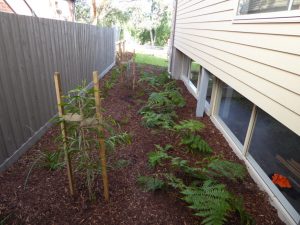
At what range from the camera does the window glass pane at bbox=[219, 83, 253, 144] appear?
12.0 feet

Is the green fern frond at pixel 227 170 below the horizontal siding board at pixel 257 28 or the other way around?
below

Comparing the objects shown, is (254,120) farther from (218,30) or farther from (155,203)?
(155,203)

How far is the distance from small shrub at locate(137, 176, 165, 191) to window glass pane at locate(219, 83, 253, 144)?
5.64 feet

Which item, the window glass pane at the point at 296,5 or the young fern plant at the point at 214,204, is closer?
the window glass pane at the point at 296,5

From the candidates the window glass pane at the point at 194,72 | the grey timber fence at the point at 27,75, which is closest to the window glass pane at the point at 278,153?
the grey timber fence at the point at 27,75

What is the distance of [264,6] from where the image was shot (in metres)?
2.47

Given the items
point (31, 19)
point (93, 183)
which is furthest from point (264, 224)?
point (31, 19)

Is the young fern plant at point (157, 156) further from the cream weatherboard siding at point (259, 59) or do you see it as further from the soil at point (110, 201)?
the cream weatherboard siding at point (259, 59)

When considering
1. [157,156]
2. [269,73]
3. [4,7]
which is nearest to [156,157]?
[157,156]

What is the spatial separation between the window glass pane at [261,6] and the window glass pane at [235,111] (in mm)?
1431

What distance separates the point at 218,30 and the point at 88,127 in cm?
279

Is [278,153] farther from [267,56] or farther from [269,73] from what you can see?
[267,56]

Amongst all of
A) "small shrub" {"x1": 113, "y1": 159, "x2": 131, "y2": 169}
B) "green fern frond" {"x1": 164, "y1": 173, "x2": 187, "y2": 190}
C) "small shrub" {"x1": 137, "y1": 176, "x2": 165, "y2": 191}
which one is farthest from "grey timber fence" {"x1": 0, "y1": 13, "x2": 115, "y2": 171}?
"green fern frond" {"x1": 164, "y1": 173, "x2": 187, "y2": 190}

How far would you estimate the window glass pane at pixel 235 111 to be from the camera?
3.65 m
